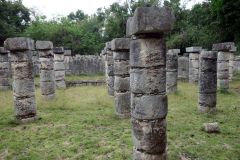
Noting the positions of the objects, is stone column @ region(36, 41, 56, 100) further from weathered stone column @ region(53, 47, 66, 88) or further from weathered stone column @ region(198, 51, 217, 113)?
weathered stone column @ region(198, 51, 217, 113)

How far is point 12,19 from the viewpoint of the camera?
27641 millimetres

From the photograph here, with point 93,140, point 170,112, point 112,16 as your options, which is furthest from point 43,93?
point 112,16

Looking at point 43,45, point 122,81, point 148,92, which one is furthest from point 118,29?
point 148,92

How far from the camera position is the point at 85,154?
4988 mm

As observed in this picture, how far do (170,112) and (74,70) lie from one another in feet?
45.6

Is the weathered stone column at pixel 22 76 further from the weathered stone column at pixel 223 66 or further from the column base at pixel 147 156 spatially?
the weathered stone column at pixel 223 66

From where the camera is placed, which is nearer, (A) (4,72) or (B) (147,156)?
(B) (147,156)

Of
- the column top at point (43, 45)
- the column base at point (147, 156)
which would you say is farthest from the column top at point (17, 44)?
the column base at point (147, 156)

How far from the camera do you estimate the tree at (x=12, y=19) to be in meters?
24.1

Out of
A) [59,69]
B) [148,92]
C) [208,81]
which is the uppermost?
[59,69]

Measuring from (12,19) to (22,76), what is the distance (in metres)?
25.6

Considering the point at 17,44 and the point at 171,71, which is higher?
the point at 17,44

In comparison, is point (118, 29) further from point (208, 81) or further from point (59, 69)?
point (208, 81)

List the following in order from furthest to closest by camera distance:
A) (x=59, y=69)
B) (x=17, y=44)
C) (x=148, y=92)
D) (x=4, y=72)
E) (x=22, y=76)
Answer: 1. (x=59, y=69)
2. (x=4, y=72)
3. (x=22, y=76)
4. (x=17, y=44)
5. (x=148, y=92)
